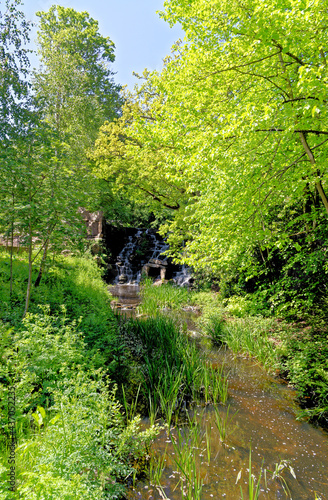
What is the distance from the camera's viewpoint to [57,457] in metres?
1.69

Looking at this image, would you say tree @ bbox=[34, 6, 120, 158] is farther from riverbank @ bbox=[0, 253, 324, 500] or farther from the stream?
the stream

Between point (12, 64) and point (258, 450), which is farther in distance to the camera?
point (12, 64)

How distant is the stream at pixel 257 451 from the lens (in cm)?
255

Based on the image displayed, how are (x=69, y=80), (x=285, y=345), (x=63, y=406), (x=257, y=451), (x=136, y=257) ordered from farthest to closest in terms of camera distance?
1. (x=136, y=257)
2. (x=69, y=80)
3. (x=285, y=345)
4. (x=257, y=451)
5. (x=63, y=406)

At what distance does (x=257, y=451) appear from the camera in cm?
311

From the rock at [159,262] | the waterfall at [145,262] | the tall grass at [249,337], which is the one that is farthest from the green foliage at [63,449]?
the rock at [159,262]

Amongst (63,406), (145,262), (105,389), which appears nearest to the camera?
(63,406)

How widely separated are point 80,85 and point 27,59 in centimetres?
624

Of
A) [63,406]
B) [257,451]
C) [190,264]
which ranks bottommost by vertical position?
[257,451]

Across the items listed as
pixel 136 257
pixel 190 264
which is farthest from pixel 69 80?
pixel 190 264

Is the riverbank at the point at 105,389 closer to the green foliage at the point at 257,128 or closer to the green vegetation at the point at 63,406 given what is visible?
the green vegetation at the point at 63,406

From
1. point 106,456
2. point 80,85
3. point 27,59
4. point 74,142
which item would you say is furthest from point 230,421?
point 80,85

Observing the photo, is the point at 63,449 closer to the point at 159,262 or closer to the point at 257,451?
the point at 257,451

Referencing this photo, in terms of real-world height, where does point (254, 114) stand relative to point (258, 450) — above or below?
above
